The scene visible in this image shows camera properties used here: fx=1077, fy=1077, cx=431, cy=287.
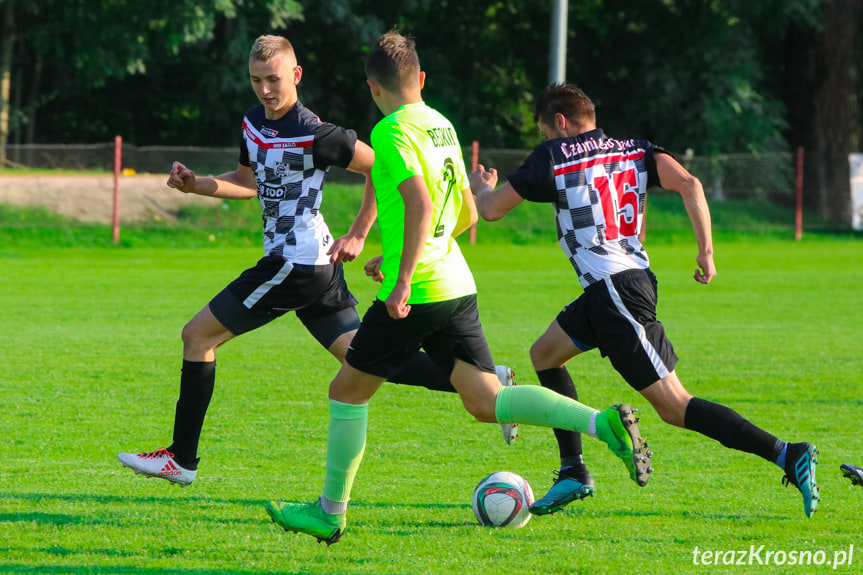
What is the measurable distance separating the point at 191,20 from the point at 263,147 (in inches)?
841

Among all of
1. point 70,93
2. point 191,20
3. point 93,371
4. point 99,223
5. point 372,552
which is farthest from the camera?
point 70,93

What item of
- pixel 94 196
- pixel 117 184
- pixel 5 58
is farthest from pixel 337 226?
pixel 5 58

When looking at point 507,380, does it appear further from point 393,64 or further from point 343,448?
point 393,64

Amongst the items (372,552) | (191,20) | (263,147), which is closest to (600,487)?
(372,552)

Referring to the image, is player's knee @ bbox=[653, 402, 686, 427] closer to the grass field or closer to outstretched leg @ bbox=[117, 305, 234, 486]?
the grass field

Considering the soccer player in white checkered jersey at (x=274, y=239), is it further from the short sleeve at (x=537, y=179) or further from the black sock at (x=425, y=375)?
the short sleeve at (x=537, y=179)

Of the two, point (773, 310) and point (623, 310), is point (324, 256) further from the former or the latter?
point (773, 310)

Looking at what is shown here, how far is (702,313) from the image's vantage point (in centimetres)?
1247

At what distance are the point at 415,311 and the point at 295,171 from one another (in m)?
1.26

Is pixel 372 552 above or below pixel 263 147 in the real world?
below

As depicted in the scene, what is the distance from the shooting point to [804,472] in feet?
14.5

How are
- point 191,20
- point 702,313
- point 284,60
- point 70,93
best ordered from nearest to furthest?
point 284,60, point 702,313, point 191,20, point 70,93

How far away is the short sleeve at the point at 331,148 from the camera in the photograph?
5109mm

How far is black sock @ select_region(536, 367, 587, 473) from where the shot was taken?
509cm
